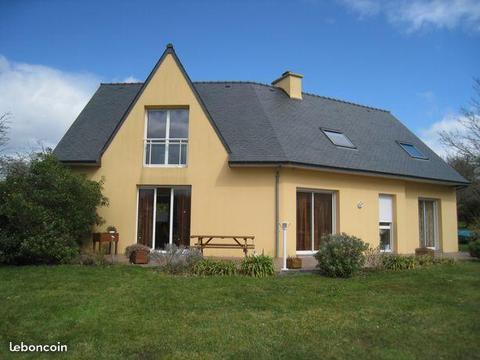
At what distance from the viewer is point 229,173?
14.7 m

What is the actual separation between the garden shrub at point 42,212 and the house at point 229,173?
2.17 m

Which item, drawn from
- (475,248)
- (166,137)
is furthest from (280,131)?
(475,248)

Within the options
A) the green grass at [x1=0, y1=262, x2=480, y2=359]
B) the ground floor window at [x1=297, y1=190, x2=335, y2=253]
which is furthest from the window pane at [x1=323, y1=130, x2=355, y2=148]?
the green grass at [x1=0, y1=262, x2=480, y2=359]

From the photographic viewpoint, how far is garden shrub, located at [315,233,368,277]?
428 inches

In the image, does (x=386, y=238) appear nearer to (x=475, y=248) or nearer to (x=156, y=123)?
(x=475, y=248)

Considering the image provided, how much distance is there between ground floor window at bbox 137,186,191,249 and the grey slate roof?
2306mm

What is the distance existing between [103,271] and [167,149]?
225 inches

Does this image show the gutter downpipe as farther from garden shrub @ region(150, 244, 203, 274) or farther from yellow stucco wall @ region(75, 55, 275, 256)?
garden shrub @ region(150, 244, 203, 274)

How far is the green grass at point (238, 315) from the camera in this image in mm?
5770

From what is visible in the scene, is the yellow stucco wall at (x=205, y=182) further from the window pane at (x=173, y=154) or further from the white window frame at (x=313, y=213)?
the window pane at (x=173, y=154)

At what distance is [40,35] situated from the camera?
12.1 meters

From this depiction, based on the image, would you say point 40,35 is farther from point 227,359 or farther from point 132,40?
point 227,359

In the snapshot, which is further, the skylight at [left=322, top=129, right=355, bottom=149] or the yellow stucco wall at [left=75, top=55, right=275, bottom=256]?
the skylight at [left=322, top=129, right=355, bottom=149]

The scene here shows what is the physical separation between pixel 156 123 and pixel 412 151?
12214 mm
